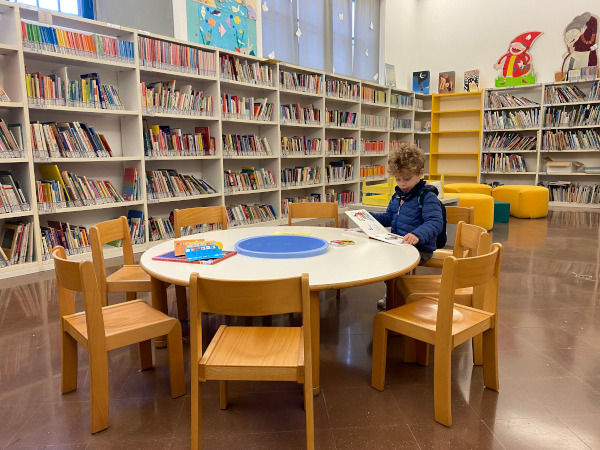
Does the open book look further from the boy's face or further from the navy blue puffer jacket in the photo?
the boy's face

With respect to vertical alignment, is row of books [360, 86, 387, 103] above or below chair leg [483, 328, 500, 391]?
above

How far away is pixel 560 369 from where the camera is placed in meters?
2.18

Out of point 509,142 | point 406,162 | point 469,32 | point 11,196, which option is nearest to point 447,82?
point 469,32

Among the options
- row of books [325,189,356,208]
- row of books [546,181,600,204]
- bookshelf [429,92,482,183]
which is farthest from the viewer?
bookshelf [429,92,482,183]

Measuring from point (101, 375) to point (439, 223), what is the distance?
1.79m

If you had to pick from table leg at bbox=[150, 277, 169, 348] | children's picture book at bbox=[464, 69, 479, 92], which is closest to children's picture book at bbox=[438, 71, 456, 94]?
children's picture book at bbox=[464, 69, 479, 92]

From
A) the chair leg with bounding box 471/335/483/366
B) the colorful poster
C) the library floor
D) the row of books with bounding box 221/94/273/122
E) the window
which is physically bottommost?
the library floor

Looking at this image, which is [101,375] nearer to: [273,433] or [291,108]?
[273,433]

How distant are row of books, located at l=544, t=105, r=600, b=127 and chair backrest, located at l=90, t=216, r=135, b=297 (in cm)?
788

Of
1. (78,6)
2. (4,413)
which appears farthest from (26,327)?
(78,6)

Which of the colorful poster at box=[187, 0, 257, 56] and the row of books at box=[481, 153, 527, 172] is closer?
the colorful poster at box=[187, 0, 257, 56]

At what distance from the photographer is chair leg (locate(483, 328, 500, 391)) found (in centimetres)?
190

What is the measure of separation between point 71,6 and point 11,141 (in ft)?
5.24

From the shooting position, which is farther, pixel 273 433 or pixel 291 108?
pixel 291 108
